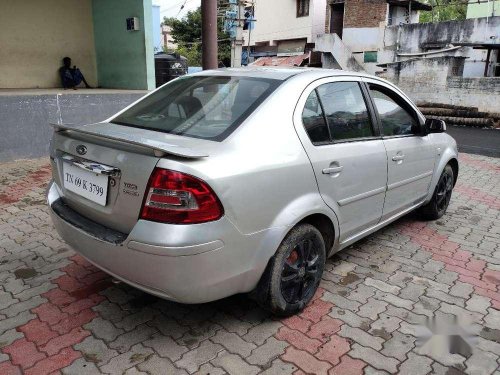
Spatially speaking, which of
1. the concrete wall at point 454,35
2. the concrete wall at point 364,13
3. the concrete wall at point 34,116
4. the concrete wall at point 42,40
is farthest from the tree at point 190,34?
the concrete wall at point 34,116

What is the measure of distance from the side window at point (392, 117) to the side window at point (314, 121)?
817mm

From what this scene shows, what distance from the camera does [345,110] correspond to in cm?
315

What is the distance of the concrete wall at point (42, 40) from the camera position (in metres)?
8.44

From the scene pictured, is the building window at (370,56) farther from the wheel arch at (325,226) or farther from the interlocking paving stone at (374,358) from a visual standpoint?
the interlocking paving stone at (374,358)

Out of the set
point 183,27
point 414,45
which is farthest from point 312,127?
point 183,27

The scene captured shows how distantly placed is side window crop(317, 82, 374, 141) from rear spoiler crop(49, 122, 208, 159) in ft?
3.80

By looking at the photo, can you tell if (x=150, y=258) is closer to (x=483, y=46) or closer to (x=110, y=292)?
(x=110, y=292)

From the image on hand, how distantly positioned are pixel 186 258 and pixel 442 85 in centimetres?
1629

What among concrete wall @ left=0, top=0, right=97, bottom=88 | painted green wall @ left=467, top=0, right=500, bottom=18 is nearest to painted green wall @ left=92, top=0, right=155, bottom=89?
concrete wall @ left=0, top=0, right=97, bottom=88

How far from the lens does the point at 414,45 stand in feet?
70.7

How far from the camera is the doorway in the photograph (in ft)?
89.5

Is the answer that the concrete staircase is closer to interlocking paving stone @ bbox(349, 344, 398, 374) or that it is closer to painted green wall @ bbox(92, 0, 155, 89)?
painted green wall @ bbox(92, 0, 155, 89)

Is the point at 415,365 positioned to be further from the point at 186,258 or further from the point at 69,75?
the point at 69,75

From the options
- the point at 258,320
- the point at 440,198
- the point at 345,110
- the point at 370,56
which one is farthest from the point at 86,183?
the point at 370,56
